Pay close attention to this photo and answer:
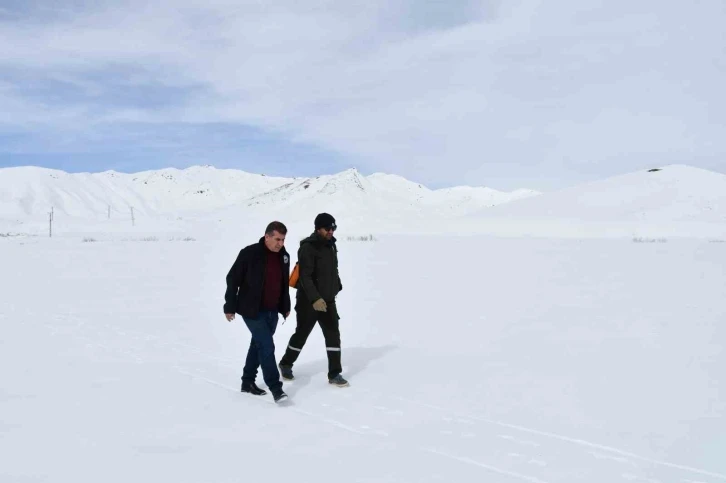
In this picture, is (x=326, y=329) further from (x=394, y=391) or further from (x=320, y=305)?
(x=394, y=391)

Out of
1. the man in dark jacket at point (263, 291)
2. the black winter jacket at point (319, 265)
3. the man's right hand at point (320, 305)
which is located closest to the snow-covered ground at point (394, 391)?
the man in dark jacket at point (263, 291)

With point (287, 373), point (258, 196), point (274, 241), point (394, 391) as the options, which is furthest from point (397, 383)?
point (258, 196)

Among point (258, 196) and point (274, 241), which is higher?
point (258, 196)

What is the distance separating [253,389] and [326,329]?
1029 mm

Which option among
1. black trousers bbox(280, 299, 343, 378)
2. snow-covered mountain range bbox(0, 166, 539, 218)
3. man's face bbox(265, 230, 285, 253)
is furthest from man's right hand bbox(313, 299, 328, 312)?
snow-covered mountain range bbox(0, 166, 539, 218)

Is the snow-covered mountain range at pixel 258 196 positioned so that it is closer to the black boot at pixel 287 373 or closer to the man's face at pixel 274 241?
the black boot at pixel 287 373

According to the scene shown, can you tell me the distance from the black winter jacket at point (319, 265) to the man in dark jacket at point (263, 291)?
292 millimetres

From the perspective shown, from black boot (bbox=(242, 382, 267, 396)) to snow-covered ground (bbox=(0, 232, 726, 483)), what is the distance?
0.30ft

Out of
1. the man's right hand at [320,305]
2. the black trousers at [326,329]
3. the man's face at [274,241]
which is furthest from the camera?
the black trousers at [326,329]

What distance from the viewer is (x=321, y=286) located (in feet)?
22.2

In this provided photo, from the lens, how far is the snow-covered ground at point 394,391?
15.4 ft

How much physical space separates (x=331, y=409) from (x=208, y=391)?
4.94 feet

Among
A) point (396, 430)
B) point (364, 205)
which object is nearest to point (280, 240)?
point (396, 430)

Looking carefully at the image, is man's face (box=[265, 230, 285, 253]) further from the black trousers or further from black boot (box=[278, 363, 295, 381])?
black boot (box=[278, 363, 295, 381])
